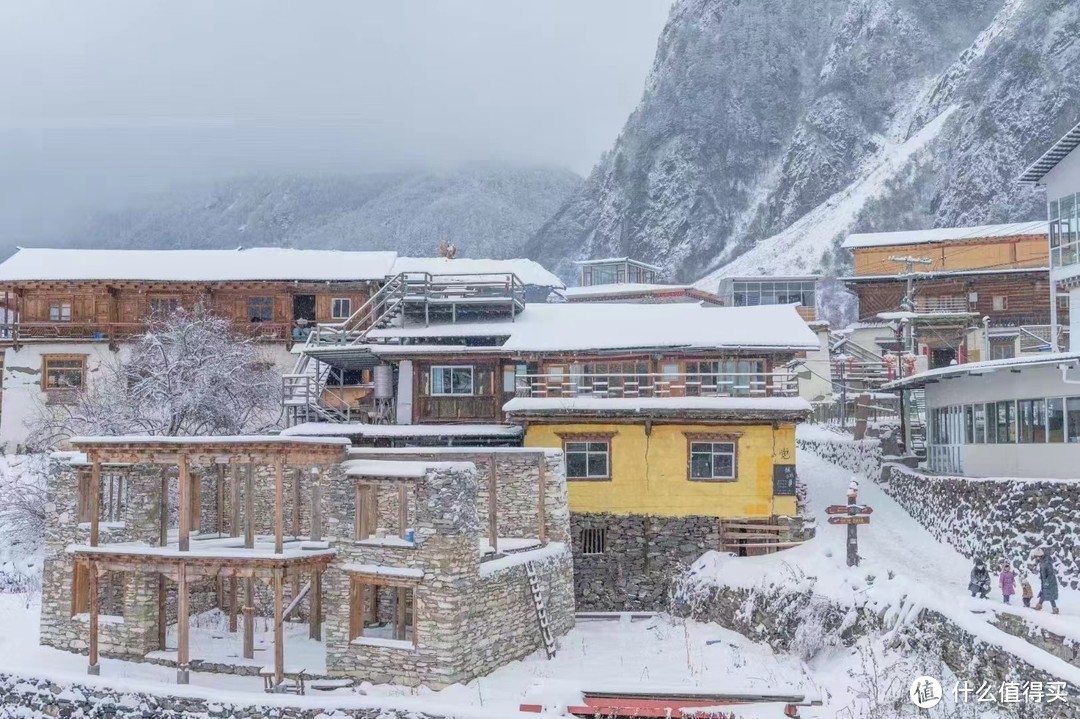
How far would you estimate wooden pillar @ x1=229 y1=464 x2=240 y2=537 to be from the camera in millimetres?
29109

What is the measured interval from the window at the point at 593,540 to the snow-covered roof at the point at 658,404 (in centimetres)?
407

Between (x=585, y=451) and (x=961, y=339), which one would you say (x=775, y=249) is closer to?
(x=961, y=339)

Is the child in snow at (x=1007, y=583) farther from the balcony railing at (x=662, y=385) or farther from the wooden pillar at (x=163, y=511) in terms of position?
the wooden pillar at (x=163, y=511)

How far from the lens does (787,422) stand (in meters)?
31.4

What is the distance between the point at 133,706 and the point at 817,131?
105 metres

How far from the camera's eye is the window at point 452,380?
36.0 m

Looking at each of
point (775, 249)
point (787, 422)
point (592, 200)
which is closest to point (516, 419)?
point (787, 422)

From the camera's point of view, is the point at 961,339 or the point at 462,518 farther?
the point at 961,339

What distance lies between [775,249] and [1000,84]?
26.1m

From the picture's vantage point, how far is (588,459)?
32.3 m

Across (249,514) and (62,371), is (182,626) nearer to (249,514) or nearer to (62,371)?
(249,514)

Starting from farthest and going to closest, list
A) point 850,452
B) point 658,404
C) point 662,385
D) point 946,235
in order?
point 946,235 < point 850,452 < point 662,385 < point 658,404

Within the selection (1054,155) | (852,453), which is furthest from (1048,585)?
(852,453)

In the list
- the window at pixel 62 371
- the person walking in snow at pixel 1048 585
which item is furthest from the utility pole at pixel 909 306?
the window at pixel 62 371
